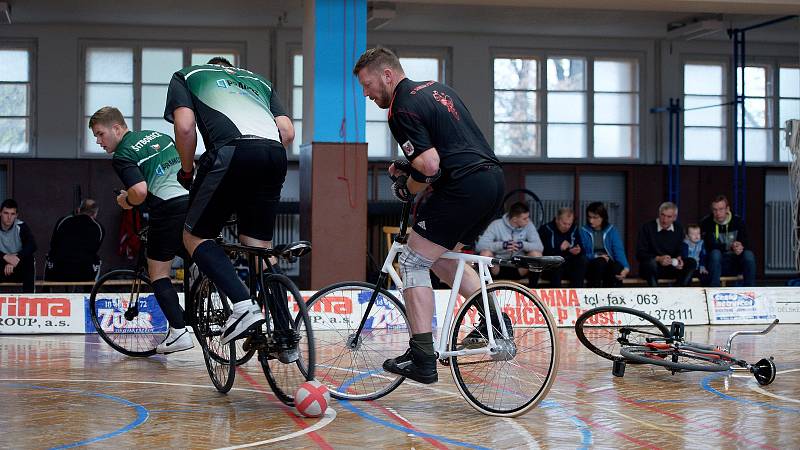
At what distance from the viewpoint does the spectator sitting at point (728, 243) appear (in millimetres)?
11398

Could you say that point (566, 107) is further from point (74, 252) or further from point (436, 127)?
point (436, 127)

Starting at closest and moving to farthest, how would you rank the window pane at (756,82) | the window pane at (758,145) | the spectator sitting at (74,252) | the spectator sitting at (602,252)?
the spectator sitting at (74,252), the spectator sitting at (602,252), the window pane at (758,145), the window pane at (756,82)

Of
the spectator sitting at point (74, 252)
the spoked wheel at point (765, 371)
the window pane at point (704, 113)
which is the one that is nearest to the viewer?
the spoked wheel at point (765, 371)

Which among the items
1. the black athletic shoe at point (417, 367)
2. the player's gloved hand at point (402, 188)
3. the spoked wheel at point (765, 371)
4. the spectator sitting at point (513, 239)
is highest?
the player's gloved hand at point (402, 188)

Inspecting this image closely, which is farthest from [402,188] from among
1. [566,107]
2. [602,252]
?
[566,107]

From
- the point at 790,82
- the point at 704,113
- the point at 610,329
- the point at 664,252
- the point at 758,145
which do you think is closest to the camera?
the point at 610,329

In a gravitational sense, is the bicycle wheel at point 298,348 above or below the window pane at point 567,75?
below

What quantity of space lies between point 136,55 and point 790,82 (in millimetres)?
10375

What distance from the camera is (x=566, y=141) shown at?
1606 centimetres

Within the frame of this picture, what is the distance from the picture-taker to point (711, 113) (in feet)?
53.6

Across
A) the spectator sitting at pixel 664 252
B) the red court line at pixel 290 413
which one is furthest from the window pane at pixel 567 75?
the red court line at pixel 290 413

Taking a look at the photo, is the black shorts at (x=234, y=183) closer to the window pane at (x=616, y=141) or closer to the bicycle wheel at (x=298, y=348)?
the bicycle wheel at (x=298, y=348)

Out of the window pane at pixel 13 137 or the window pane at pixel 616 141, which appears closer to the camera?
the window pane at pixel 13 137

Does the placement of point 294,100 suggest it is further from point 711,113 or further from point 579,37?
point 711,113
